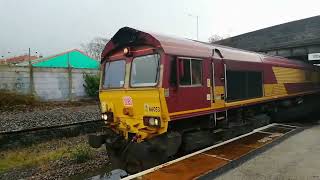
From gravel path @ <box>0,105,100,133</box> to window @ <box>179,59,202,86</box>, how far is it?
842cm

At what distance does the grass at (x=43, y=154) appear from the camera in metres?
9.55

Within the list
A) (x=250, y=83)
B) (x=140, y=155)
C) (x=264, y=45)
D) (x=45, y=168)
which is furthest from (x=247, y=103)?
(x=264, y=45)

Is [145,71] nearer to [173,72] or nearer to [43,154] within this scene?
[173,72]

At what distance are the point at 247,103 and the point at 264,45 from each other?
38.9ft

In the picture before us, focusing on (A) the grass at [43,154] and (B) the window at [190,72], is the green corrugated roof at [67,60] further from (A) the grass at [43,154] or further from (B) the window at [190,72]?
(B) the window at [190,72]

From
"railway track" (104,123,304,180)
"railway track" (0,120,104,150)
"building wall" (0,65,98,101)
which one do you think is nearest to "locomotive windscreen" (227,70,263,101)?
"railway track" (104,123,304,180)

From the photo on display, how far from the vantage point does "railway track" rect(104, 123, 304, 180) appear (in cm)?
597

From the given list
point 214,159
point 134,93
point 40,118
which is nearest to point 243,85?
point 214,159

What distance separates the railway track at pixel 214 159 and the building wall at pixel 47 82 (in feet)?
44.1

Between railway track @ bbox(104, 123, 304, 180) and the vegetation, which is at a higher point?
the vegetation

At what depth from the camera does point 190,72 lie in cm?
739

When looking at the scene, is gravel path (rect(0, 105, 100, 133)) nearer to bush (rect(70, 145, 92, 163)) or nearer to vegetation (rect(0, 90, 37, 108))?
vegetation (rect(0, 90, 37, 108))

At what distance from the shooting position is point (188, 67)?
7355mm

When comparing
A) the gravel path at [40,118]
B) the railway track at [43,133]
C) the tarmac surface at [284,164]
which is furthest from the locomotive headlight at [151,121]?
the gravel path at [40,118]
